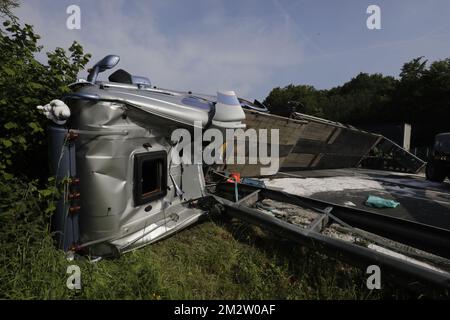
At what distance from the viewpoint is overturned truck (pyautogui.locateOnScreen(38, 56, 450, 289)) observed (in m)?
2.52

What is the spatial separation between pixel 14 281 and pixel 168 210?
5.50ft

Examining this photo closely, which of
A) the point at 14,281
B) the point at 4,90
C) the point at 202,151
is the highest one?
the point at 4,90

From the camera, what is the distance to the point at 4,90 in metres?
2.69

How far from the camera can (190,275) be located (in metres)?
2.46

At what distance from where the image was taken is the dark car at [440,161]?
26.2 feet

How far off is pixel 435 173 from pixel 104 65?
10.3 metres

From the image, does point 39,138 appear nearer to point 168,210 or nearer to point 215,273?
point 168,210

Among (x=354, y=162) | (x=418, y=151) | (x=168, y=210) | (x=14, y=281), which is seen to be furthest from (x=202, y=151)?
(x=418, y=151)

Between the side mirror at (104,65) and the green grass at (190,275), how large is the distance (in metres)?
2.05
